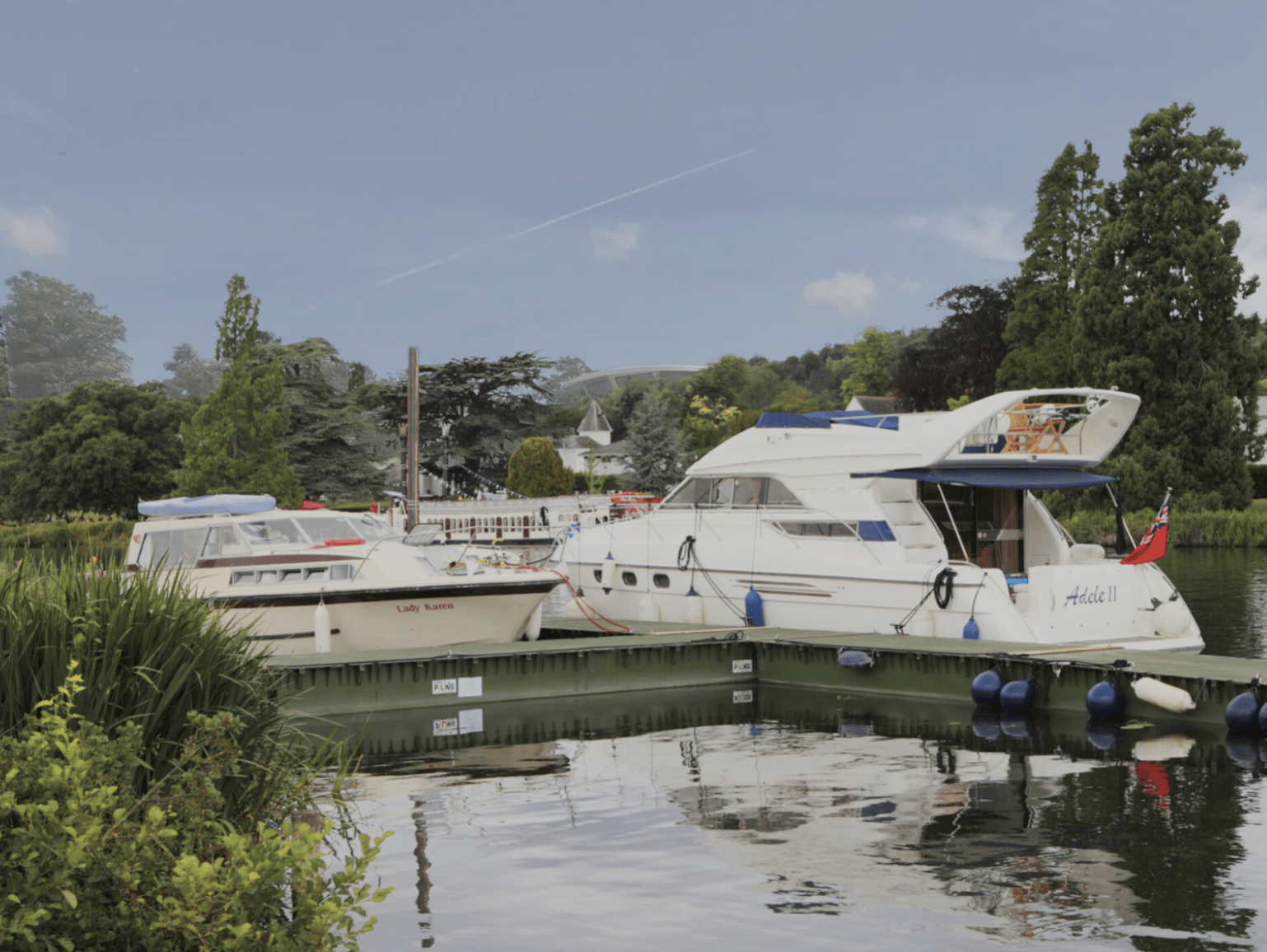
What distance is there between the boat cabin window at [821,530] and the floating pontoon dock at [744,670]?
1.52 metres

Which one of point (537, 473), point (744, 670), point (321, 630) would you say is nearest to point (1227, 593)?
point (744, 670)

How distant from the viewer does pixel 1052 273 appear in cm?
6631

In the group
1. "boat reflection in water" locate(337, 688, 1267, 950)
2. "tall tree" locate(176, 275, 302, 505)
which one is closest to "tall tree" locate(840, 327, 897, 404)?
"tall tree" locate(176, 275, 302, 505)

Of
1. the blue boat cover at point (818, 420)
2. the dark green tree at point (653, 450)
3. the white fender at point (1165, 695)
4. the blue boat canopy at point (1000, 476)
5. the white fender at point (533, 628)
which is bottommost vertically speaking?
the white fender at point (1165, 695)

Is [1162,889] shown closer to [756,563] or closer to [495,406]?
[756,563]

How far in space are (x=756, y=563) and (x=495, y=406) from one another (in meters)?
64.7

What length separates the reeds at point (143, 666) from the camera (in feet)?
20.3

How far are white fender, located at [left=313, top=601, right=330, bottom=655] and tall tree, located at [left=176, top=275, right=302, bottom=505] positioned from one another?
79.7 feet

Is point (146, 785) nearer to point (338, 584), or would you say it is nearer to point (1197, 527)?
point (338, 584)

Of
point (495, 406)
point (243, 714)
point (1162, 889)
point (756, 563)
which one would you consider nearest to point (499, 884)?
point (243, 714)

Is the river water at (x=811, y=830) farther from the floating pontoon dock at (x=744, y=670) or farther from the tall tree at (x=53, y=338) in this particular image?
the tall tree at (x=53, y=338)

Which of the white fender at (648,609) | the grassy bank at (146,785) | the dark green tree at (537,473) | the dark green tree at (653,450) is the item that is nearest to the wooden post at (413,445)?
the white fender at (648,609)

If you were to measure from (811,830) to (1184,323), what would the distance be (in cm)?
4519

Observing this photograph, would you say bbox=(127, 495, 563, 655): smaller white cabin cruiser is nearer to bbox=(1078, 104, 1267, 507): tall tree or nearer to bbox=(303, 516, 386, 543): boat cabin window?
bbox=(303, 516, 386, 543): boat cabin window
